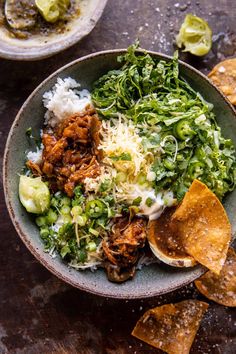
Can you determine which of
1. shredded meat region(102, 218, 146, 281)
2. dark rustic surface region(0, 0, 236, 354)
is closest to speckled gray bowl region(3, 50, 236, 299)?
shredded meat region(102, 218, 146, 281)

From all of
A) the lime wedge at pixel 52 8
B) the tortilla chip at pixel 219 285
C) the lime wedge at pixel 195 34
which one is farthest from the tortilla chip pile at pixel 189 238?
the lime wedge at pixel 52 8

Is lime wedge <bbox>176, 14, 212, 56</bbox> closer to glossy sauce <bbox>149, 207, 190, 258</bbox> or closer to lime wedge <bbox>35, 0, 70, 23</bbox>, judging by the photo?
lime wedge <bbox>35, 0, 70, 23</bbox>

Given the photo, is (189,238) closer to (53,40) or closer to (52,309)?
(52,309)

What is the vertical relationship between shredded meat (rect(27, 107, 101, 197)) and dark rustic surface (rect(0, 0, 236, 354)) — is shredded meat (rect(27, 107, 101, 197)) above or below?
above

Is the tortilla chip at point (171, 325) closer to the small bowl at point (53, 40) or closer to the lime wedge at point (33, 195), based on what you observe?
the lime wedge at point (33, 195)

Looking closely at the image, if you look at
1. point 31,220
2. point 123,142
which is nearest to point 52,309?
→ point 31,220
